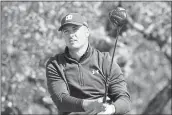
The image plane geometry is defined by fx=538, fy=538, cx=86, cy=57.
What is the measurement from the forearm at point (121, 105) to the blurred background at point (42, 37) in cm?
478

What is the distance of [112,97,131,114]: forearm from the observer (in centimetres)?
431

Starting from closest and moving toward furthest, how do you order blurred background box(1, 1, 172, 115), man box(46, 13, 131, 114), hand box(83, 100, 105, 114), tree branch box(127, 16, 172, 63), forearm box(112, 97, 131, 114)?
hand box(83, 100, 105, 114) → forearm box(112, 97, 131, 114) → man box(46, 13, 131, 114) → blurred background box(1, 1, 172, 115) → tree branch box(127, 16, 172, 63)

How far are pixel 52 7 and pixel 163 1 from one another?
2.32m

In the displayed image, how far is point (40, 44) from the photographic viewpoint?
9.83 meters

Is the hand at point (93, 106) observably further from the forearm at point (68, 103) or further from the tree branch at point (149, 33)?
the tree branch at point (149, 33)

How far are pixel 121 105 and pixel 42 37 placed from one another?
223 inches

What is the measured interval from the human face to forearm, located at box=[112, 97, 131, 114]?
0.56 metres

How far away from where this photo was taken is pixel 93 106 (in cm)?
420

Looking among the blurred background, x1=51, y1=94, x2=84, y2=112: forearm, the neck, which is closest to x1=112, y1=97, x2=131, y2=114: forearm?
x1=51, y1=94, x2=84, y2=112: forearm

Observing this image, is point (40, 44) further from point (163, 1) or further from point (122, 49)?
point (163, 1)

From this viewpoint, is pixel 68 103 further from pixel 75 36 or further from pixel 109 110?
pixel 75 36

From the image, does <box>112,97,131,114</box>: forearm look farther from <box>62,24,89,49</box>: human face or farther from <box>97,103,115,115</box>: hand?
<box>62,24,89,49</box>: human face

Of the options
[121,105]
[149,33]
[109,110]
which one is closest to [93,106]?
[109,110]

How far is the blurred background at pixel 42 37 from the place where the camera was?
9664 mm
